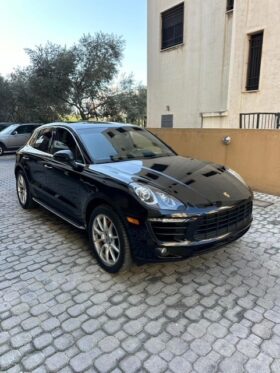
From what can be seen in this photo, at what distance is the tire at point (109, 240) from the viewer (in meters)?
2.72

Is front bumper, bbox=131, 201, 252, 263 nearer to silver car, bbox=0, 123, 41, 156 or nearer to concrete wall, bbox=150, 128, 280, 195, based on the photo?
concrete wall, bbox=150, 128, 280, 195

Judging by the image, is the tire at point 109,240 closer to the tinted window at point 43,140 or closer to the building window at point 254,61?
the tinted window at point 43,140

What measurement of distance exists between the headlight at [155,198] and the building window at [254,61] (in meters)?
8.43

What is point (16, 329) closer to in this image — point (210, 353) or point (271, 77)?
point (210, 353)

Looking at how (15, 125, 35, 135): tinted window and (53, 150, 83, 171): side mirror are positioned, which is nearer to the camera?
(53, 150, 83, 171): side mirror

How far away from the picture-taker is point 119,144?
148 inches

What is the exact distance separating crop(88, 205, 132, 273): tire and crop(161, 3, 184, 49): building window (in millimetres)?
11757

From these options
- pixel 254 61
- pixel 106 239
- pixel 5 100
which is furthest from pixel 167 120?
pixel 5 100

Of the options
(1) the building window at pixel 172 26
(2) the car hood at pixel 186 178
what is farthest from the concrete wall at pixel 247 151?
(1) the building window at pixel 172 26

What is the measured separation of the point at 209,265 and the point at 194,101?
10.0 metres

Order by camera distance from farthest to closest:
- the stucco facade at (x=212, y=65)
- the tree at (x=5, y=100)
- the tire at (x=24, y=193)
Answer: the tree at (x=5, y=100), the stucco facade at (x=212, y=65), the tire at (x=24, y=193)

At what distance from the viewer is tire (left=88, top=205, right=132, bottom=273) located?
2721mm

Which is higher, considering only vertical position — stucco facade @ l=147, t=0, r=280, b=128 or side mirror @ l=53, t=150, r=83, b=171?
stucco facade @ l=147, t=0, r=280, b=128

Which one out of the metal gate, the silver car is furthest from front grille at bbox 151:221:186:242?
the silver car
